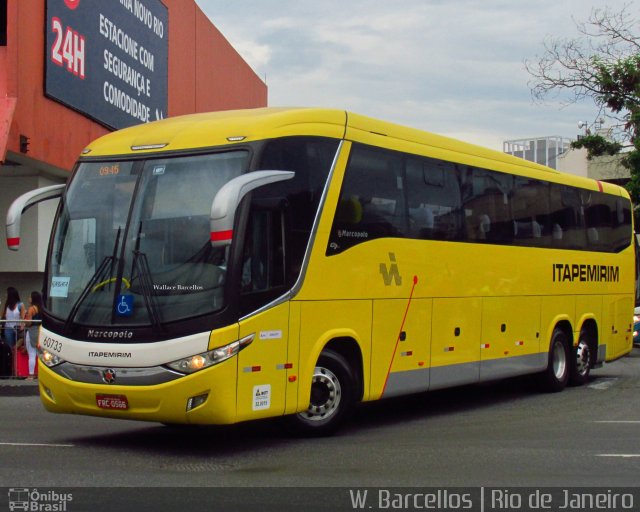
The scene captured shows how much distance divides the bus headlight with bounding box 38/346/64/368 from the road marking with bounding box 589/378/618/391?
9.67 metres

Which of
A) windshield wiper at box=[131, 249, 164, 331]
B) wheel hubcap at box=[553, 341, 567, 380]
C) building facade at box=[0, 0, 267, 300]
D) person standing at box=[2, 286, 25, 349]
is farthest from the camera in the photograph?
building facade at box=[0, 0, 267, 300]

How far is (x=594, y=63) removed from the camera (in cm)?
3294

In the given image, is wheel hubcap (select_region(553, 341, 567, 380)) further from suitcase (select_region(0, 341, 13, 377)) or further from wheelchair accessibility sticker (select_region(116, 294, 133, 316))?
suitcase (select_region(0, 341, 13, 377))

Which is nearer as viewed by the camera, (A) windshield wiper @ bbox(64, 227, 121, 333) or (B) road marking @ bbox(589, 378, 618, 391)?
(A) windshield wiper @ bbox(64, 227, 121, 333)

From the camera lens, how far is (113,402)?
9328 millimetres

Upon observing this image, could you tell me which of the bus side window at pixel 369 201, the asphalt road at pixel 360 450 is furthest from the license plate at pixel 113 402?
the bus side window at pixel 369 201

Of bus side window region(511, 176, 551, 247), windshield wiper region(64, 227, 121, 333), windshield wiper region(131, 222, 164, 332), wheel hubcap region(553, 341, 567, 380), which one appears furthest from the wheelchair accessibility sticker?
wheel hubcap region(553, 341, 567, 380)

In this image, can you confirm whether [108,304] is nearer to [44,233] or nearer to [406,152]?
[406,152]

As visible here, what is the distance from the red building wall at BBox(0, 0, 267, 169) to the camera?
18.3m

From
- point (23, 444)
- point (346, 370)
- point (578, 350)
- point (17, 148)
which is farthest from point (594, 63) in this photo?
point (23, 444)

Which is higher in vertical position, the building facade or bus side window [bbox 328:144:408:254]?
the building facade

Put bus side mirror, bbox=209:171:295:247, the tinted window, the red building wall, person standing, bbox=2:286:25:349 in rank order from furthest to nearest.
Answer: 1. the red building wall
2. person standing, bbox=2:286:25:349
3. the tinted window
4. bus side mirror, bbox=209:171:295:247

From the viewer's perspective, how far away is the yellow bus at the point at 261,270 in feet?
30.2

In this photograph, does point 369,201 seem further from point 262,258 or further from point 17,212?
point 17,212
